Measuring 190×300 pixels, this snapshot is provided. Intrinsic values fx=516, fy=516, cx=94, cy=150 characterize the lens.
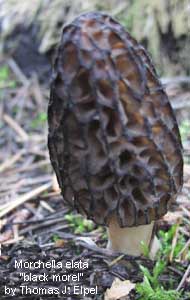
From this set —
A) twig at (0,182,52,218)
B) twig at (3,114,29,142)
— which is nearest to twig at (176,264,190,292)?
twig at (0,182,52,218)

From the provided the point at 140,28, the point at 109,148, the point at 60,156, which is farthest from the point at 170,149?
the point at 140,28

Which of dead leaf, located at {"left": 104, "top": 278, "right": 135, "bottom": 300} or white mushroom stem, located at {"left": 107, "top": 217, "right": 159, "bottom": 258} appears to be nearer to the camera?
dead leaf, located at {"left": 104, "top": 278, "right": 135, "bottom": 300}

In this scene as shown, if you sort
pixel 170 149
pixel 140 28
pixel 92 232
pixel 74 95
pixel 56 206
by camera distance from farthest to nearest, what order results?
pixel 140 28 → pixel 56 206 → pixel 92 232 → pixel 170 149 → pixel 74 95

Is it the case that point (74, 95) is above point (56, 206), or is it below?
above

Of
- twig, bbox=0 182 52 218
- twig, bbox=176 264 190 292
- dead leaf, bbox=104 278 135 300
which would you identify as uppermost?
dead leaf, bbox=104 278 135 300

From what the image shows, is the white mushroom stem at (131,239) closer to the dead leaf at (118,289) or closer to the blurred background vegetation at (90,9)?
the dead leaf at (118,289)

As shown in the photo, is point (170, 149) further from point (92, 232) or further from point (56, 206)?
point (56, 206)

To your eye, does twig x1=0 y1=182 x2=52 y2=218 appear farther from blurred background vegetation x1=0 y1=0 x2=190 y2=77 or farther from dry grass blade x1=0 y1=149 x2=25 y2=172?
blurred background vegetation x1=0 y1=0 x2=190 y2=77

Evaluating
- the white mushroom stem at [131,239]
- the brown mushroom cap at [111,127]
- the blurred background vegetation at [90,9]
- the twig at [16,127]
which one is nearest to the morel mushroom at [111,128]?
the brown mushroom cap at [111,127]
